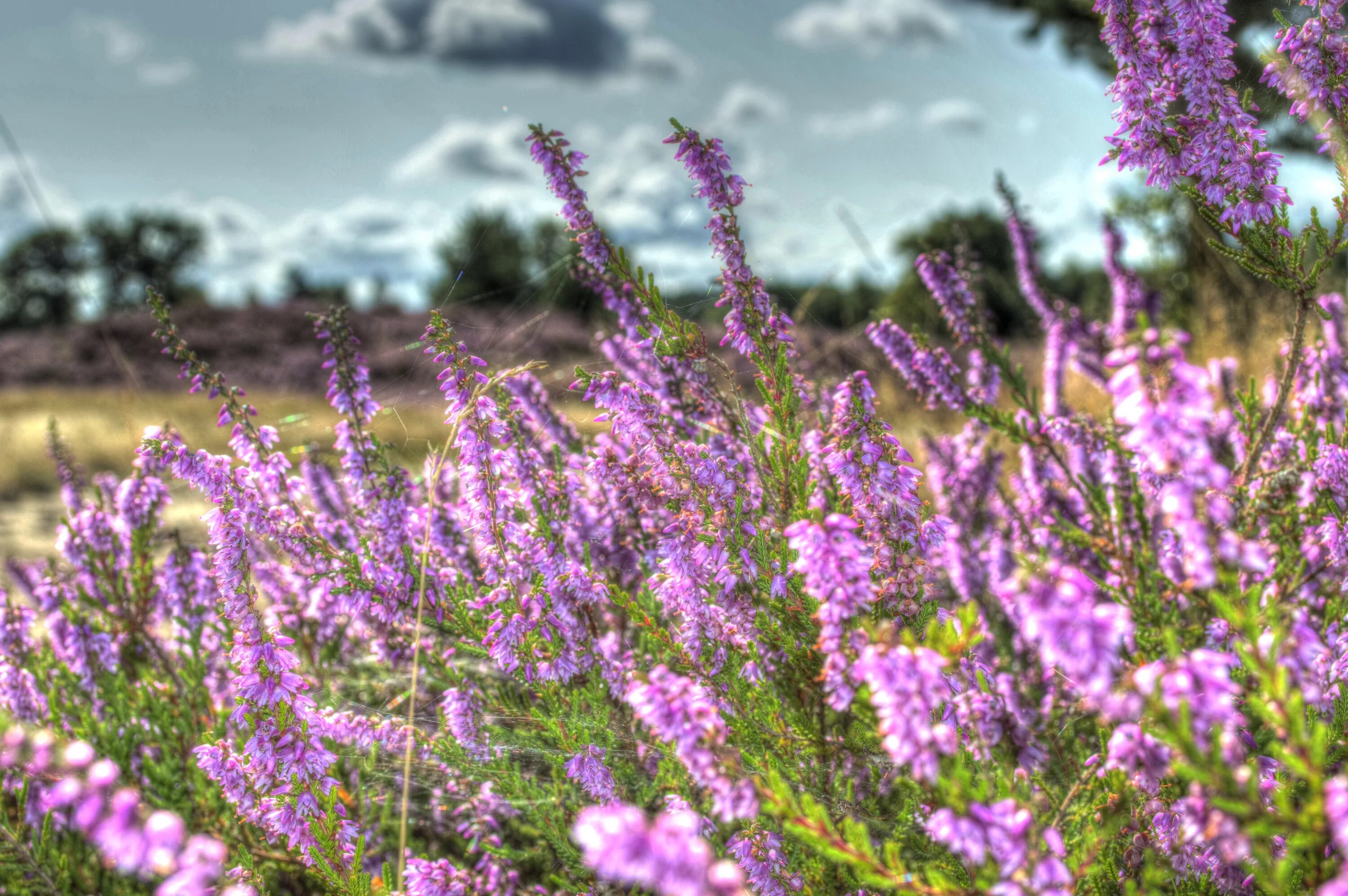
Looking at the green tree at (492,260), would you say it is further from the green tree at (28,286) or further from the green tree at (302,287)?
the green tree at (28,286)

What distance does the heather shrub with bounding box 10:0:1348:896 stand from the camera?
1405 millimetres

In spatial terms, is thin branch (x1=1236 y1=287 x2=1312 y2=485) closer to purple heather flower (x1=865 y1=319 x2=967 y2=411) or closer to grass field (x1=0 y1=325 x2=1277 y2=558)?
purple heather flower (x1=865 y1=319 x2=967 y2=411)

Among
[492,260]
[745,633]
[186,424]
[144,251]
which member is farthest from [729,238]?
[144,251]

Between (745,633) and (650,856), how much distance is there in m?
1.42

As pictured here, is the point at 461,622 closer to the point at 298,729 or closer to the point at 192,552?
the point at 298,729

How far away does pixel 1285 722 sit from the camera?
1367 mm

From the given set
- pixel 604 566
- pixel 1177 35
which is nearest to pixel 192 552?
pixel 604 566

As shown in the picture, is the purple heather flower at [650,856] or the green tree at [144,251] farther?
the green tree at [144,251]

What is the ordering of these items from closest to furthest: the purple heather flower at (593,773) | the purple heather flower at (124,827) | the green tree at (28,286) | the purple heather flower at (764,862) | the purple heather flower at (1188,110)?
the purple heather flower at (124,827) → the purple heather flower at (764,862) → the purple heather flower at (593,773) → the purple heather flower at (1188,110) → the green tree at (28,286)

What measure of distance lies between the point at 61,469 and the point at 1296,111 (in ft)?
22.4

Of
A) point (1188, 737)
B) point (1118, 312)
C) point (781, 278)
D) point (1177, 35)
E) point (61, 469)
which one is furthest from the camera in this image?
point (1118, 312)

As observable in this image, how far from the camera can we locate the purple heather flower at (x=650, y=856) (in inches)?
43.7

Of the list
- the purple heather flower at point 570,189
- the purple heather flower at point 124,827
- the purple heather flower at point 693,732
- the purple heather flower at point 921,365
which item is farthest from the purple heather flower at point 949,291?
the purple heather flower at point 124,827

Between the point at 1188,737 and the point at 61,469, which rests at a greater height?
the point at 61,469
